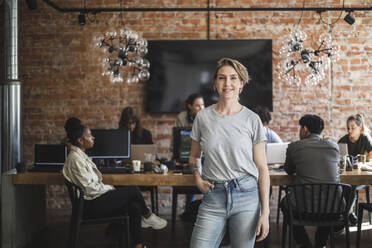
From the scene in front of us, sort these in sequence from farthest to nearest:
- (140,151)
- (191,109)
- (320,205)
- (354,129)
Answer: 1. (191,109)
2. (354,129)
3. (140,151)
4. (320,205)

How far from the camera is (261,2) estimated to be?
561 centimetres

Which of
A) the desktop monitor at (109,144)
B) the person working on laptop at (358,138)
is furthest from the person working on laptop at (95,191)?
the person working on laptop at (358,138)

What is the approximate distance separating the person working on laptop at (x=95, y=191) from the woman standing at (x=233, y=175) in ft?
4.79

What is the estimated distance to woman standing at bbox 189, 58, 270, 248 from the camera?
195 cm

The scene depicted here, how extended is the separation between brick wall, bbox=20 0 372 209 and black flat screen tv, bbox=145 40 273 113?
4.9 inches

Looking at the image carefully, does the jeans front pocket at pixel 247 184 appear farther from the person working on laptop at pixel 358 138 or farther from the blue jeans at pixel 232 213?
the person working on laptop at pixel 358 138

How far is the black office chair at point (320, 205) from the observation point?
123 inches

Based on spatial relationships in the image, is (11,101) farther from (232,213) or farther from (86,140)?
(232,213)

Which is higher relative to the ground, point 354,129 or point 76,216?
point 354,129

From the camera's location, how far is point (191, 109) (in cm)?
493

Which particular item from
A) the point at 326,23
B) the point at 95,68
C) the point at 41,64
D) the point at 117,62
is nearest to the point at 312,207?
the point at 117,62

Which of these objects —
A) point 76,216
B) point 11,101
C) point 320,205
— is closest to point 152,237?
point 76,216

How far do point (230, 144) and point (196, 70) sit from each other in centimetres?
371

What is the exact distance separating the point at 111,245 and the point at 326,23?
398 cm
